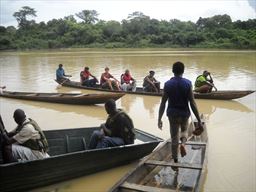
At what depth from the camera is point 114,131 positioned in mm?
5426

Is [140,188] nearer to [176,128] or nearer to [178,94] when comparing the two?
[176,128]

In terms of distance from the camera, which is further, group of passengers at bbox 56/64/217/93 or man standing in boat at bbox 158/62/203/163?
group of passengers at bbox 56/64/217/93

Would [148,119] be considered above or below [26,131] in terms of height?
below

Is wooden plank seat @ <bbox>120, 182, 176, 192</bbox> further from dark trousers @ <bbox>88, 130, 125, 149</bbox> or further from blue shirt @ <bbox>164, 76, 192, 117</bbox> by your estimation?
dark trousers @ <bbox>88, 130, 125, 149</bbox>

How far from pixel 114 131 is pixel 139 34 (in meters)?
50.4

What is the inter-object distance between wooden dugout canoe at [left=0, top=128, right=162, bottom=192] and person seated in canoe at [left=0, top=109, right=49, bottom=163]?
0.23 metres

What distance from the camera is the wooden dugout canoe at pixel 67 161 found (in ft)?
14.9

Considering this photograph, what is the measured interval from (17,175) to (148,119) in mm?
5207

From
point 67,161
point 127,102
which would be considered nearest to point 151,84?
point 127,102

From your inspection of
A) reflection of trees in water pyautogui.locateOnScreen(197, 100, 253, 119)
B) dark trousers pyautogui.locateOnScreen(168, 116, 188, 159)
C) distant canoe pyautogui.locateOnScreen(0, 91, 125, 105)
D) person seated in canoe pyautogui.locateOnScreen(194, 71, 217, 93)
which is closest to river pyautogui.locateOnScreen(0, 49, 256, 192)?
reflection of trees in water pyautogui.locateOnScreen(197, 100, 253, 119)

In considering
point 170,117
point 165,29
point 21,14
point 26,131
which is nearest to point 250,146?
point 170,117

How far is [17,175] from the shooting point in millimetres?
4523

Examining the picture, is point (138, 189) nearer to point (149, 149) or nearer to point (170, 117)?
point (170, 117)

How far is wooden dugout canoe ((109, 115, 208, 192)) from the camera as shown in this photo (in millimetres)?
4254
